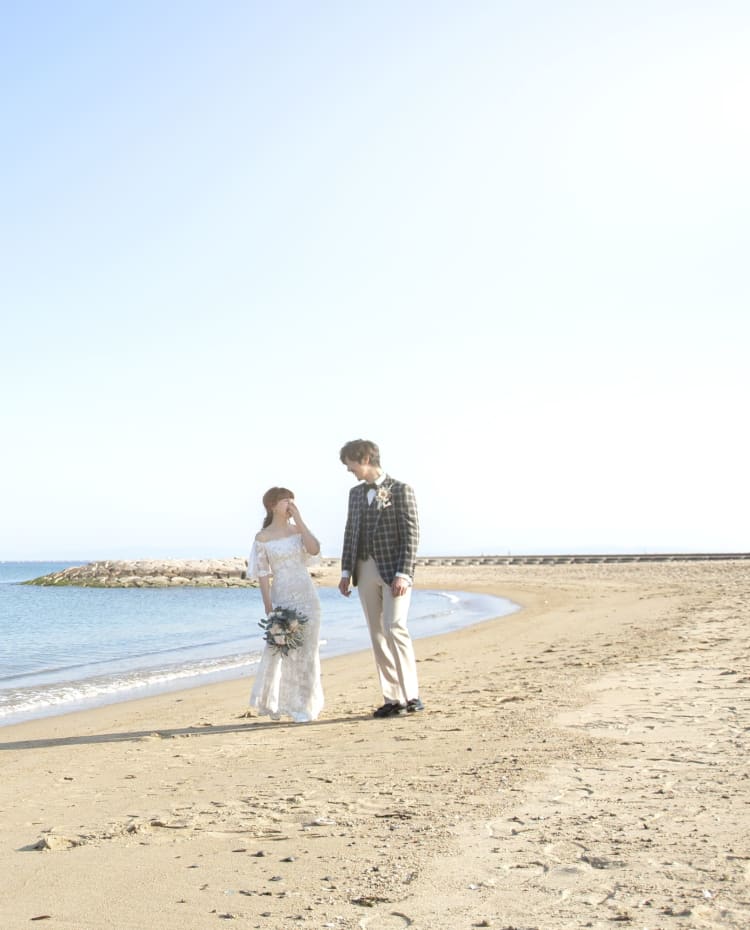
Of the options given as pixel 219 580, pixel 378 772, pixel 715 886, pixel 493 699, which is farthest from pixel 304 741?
pixel 219 580

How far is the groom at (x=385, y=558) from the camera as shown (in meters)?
7.43

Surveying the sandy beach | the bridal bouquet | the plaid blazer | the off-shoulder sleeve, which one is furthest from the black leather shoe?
the off-shoulder sleeve

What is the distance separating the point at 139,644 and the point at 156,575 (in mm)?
42484

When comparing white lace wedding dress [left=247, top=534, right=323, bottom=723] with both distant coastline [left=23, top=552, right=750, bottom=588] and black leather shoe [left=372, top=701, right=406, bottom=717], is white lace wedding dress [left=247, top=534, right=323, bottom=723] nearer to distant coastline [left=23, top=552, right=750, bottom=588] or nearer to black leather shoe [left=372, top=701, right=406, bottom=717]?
black leather shoe [left=372, top=701, right=406, bottom=717]

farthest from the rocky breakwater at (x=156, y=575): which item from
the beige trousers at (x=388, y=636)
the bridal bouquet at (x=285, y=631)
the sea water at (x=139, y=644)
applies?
the beige trousers at (x=388, y=636)

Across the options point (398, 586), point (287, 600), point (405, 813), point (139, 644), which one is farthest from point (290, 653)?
point (139, 644)

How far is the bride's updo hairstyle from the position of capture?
7746 mm

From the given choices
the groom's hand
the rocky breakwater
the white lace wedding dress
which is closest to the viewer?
the groom's hand

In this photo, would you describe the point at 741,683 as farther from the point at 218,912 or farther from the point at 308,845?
the point at 218,912

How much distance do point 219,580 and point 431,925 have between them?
2147 inches

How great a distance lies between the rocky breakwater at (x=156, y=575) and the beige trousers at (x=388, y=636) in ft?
153

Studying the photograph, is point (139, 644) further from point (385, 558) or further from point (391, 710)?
point (385, 558)

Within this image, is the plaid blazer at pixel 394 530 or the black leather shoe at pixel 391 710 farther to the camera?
the black leather shoe at pixel 391 710

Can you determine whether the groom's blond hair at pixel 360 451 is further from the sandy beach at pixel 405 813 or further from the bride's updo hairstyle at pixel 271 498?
the sandy beach at pixel 405 813
